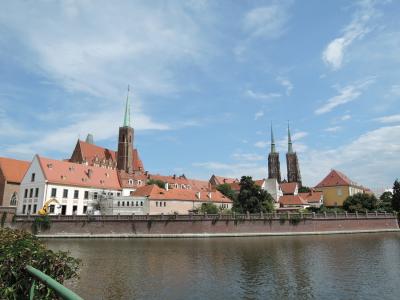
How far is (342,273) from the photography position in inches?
1021

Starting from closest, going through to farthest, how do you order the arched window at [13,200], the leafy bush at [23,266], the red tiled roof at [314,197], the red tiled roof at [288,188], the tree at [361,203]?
the leafy bush at [23,266] → the arched window at [13,200] → the tree at [361,203] → the red tiled roof at [314,197] → the red tiled roof at [288,188]

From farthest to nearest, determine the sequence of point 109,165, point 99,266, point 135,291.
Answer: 1. point 109,165
2. point 99,266
3. point 135,291

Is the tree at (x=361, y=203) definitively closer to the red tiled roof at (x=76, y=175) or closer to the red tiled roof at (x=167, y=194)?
the red tiled roof at (x=167, y=194)

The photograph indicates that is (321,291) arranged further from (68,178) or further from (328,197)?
(328,197)

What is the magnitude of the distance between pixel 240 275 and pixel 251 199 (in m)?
45.5

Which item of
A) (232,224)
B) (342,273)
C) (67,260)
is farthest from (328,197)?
(67,260)

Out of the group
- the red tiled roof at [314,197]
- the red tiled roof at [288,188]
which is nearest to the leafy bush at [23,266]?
the red tiled roof at [314,197]

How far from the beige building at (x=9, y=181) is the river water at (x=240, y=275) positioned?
1850 inches

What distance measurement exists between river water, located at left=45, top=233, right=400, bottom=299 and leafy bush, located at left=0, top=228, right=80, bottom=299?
44.3 ft

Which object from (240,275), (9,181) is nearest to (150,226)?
(9,181)

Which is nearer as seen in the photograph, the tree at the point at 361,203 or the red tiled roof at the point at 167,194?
the red tiled roof at the point at 167,194

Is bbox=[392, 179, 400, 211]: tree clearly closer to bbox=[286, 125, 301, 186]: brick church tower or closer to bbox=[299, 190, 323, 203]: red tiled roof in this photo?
bbox=[299, 190, 323, 203]: red tiled roof

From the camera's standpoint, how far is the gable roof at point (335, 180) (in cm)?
10619

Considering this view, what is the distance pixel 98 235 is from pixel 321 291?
150ft
